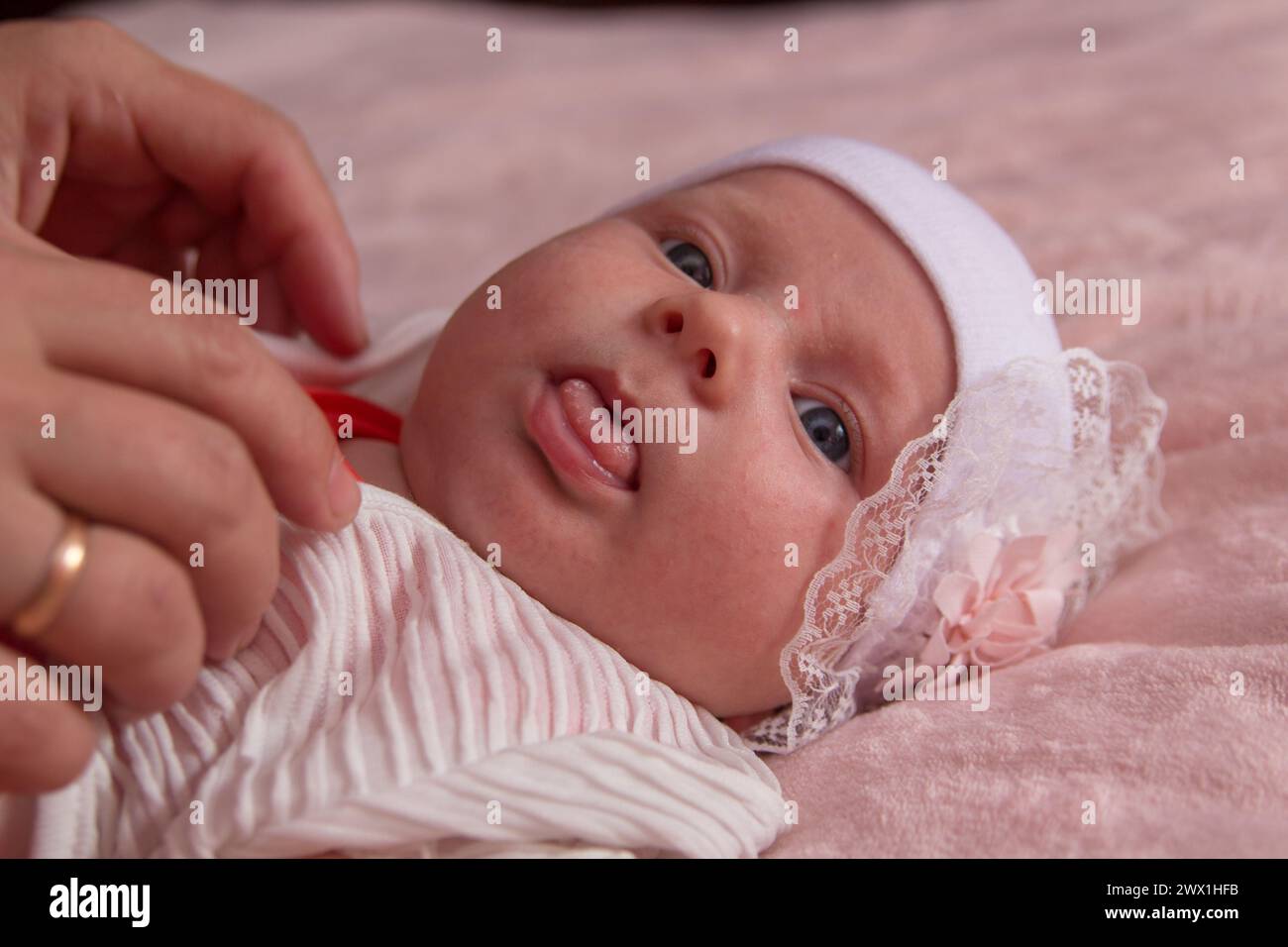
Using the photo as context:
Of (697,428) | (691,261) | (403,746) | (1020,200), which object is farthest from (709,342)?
(1020,200)

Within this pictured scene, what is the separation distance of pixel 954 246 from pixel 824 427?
285 mm

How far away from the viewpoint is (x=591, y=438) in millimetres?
1194

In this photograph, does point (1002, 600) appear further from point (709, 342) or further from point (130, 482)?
point (130, 482)

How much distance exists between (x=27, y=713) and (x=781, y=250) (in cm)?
91

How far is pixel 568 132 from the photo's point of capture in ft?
8.51

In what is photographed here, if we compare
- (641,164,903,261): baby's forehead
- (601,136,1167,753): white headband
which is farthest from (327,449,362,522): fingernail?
(641,164,903,261): baby's forehead

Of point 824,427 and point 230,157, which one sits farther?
point 230,157

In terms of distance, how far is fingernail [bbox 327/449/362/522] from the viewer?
959 mm

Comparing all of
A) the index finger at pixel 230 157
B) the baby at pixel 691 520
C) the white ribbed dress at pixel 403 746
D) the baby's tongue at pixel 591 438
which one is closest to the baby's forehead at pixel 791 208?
the baby at pixel 691 520

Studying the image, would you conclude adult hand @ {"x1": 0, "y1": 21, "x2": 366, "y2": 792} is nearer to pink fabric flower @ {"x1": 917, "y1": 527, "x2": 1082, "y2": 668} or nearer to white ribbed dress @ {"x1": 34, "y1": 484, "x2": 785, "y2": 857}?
white ribbed dress @ {"x1": 34, "y1": 484, "x2": 785, "y2": 857}

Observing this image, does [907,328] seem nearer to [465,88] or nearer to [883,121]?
[883,121]

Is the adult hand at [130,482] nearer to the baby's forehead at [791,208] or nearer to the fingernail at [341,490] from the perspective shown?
the fingernail at [341,490]

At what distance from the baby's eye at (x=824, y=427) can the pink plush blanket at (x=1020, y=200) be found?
29 cm

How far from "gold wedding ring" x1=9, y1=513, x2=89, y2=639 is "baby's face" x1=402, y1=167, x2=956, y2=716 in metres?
0.50
